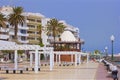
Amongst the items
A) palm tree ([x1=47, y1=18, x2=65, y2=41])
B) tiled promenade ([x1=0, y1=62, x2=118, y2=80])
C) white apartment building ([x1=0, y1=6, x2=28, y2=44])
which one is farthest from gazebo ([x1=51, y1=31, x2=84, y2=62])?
tiled promenade ([x1=0, y1=62, x2=118, y2=80])

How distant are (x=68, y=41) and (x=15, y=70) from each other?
53953 mm

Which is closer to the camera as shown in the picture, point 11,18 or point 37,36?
point 11,18

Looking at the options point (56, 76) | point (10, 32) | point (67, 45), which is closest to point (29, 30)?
point (10, 32)

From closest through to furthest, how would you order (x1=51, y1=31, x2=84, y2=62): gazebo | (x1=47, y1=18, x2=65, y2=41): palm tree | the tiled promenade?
the tiled promenade < (x1=51, y1=31, x2=84, y2=62): gazebo < (x1=47, y1=18, x2=65, y2=41): palm tree

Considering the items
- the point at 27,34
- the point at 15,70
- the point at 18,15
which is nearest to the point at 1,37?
the point at 18,15

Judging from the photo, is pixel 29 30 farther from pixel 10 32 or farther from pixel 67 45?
pixel 67 45

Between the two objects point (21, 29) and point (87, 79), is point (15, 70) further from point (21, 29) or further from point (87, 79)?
point (21, 29)

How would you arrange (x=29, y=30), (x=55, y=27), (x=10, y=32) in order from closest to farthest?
(x=55, y=27) → (x=10, y=32) → (x=29, y=30)

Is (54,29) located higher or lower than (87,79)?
higher

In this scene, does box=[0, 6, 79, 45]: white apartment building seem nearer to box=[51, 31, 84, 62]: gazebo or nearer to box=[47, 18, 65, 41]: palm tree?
box=[47, 18, 65, 41]: palm tree

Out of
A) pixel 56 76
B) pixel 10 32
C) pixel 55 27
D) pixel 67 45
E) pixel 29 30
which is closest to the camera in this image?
pixel 56 76

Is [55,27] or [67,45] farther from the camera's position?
[55,27]

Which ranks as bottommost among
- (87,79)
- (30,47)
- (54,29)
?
(87,79)

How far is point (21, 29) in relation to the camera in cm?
11494
